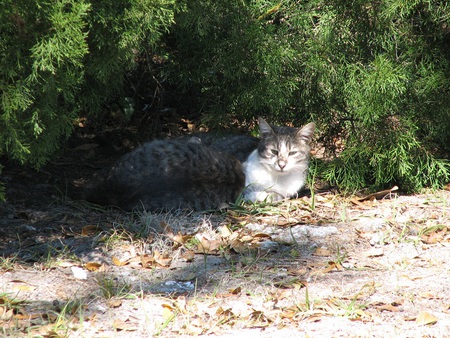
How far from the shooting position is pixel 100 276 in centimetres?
386

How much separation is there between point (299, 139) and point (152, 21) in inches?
84.3

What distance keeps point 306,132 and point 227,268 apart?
197cm

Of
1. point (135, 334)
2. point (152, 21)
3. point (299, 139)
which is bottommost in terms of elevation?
point (135, 334)

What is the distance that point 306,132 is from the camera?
18.5 feet

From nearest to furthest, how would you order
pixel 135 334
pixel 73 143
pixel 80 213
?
pixel 135 334
pixel 80 213
pixel 73 143

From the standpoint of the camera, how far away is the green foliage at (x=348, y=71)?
5.32m

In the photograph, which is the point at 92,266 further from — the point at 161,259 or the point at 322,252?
the point at 322,252

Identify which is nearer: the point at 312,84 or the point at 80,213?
the point at 80,213

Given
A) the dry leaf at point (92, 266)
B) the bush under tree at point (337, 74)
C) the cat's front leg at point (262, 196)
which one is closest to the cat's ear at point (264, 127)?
the bush under tree at point (337, 74)

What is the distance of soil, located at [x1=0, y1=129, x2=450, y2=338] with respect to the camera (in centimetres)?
335

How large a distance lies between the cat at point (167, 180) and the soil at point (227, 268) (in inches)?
5.0

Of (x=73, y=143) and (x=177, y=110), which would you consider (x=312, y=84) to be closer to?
(x=177, y=110)

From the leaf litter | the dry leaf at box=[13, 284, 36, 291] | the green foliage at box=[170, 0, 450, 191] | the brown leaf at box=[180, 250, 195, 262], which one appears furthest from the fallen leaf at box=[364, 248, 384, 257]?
the dry leaf at box=[13, 284, 36, 291]

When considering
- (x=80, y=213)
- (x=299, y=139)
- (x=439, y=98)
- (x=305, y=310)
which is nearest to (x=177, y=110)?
(x=299, y=139)
